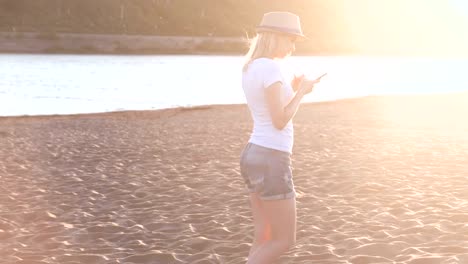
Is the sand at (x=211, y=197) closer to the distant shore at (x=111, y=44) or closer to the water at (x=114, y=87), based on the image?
the water at (x=114, y=87)

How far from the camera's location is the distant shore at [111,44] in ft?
389

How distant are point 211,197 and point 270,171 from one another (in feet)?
20.1

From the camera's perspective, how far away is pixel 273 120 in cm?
500

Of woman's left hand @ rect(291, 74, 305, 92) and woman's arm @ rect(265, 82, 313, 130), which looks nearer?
woman's arm @ rect(265, 82, 313, 130)

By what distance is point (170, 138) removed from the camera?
20.1 m

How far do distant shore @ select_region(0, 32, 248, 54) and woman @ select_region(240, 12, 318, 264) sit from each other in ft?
381

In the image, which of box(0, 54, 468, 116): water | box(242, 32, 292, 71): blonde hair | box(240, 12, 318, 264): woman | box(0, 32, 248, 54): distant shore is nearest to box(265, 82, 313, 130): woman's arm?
box(240, 12, 318, 264): woman

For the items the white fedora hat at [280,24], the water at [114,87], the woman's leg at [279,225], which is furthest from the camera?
the water at [114,87]

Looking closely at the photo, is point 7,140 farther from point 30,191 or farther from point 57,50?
point 57,50

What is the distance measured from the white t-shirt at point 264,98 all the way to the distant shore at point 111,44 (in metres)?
116

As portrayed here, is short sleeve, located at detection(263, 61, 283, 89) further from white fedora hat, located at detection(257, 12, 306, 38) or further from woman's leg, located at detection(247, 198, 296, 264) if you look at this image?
woman's leg, located at detection(247, 198, 296, 264)

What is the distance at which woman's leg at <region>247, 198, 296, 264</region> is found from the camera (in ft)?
16.9

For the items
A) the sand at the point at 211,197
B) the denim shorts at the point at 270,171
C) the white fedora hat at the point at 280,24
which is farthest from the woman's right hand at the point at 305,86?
the sand at the point at 211,197

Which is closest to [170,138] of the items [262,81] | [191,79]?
[262,81]
